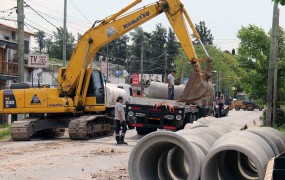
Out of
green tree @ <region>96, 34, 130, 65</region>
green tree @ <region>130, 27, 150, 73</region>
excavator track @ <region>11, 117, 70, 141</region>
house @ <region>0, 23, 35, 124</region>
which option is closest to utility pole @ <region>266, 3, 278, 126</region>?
excavator track @ <region>11, 117, 70, 141</region>

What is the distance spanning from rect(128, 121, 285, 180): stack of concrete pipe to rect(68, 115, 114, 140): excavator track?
10037 millimetres

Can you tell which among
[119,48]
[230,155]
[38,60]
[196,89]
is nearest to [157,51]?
[119,48]

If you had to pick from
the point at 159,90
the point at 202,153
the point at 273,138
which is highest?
the point at 159,90

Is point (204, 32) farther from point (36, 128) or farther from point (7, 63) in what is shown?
point (36, 128)

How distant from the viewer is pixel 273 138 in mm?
10617

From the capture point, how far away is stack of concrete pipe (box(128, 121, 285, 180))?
864 cm

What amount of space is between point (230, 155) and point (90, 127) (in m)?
11.7

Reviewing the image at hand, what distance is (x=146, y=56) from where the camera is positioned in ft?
409

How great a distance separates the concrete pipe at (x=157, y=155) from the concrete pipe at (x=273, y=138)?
1.42 m

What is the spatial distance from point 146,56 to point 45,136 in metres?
102

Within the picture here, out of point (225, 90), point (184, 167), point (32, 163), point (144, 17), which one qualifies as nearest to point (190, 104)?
point (144, 17)

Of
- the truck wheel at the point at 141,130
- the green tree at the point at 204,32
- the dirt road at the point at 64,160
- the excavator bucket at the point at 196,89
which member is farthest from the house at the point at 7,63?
the green tree at the point at 204,32

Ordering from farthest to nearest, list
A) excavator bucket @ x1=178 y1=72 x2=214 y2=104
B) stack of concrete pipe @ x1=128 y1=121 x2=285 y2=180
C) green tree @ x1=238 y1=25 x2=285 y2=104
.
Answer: green tree @ x1=238 y1=25 x2=285 y2=104 → excavator bucket @ x1=178 y1=72 x2=214 y2=104 → stack of concrete pipe @ x1=128 y1=121 x2=285 y2=180

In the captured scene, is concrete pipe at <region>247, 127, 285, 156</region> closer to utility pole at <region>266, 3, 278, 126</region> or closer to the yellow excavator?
the yellow excavator
